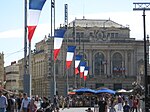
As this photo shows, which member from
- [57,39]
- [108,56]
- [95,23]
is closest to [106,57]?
[108,56]

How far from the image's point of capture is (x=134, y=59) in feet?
390

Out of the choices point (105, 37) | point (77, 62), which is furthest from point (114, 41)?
point (77, 62)

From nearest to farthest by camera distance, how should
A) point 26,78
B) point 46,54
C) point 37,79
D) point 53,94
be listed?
point 26,78
point 53,94
point 46,54
point 37,79

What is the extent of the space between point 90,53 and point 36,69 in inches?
622

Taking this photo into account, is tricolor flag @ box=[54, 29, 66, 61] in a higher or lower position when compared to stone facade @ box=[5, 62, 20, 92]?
higher

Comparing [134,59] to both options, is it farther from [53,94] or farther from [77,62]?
[53,94]

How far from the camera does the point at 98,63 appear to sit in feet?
392

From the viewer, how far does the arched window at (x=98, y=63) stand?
118500mm

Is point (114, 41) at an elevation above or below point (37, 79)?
above

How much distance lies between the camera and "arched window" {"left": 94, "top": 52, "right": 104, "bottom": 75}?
4665 inches

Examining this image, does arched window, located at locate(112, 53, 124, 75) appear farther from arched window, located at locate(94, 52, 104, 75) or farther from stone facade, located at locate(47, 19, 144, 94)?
arched window, located at locate(94, 52, 104, 75)

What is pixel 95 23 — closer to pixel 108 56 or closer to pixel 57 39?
pixel 108 56

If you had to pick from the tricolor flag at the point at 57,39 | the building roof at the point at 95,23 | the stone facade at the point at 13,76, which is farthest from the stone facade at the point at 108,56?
the tricolor flag at the point at 57,39

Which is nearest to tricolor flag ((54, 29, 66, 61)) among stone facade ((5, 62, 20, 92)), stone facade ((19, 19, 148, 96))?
stone facade ((19, 19, 148, 96))
